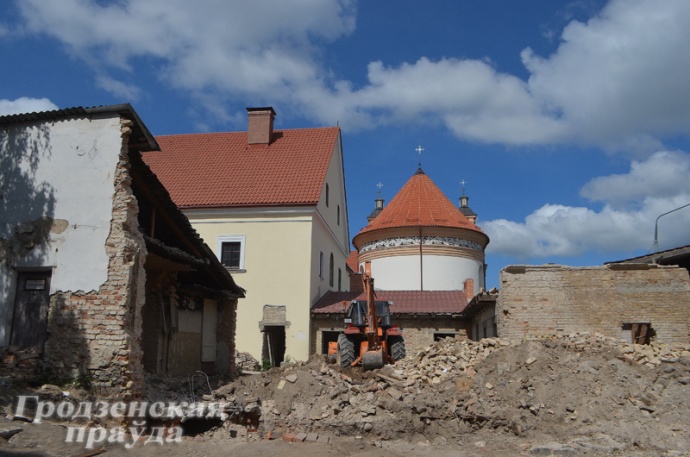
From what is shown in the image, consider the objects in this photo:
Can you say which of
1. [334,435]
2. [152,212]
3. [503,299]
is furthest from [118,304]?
[503,299]

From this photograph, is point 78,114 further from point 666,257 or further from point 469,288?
point 469,288

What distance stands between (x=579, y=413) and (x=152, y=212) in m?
9.32

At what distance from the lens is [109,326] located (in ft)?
34.8

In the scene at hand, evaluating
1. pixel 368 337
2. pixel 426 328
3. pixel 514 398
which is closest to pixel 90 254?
pixel 368 337

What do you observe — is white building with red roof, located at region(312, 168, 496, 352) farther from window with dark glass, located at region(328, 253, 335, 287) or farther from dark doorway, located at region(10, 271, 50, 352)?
dark doorway, located at region(10, 271, 50, 352)

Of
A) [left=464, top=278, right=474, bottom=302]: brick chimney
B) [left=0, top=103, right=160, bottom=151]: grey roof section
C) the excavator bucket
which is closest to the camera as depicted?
[left=0, top=103, right=160, bottom=151]: grey roof section

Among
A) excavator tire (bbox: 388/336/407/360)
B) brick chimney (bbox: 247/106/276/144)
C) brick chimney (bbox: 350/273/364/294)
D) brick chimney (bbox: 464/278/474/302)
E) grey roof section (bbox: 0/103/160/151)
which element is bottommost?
excavator tire (bbox: 388/336/407/360)

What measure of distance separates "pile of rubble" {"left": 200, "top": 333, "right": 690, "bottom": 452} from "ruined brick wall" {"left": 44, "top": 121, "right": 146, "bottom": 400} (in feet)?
6.58

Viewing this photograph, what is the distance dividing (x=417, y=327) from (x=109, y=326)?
14.0 meters

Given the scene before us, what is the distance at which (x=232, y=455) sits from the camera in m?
9.30

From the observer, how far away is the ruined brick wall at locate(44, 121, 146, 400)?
10.5 meters

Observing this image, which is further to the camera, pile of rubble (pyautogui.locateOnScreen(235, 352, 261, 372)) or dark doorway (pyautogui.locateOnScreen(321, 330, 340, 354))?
dark doorway (pyautogui.locateOnScreen(321, 330, 340, 354))

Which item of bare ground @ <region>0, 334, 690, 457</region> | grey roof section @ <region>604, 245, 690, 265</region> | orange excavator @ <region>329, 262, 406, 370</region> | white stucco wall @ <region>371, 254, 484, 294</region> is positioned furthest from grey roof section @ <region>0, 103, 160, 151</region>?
white stucco wall @ <region>371, 254, 484, 294</region>

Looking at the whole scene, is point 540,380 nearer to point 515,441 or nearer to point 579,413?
point 579,413
